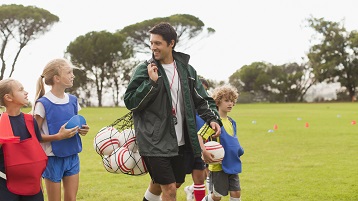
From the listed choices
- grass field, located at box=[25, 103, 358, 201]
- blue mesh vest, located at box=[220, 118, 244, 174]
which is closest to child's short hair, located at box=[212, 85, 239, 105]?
blue mesh vest, located at box=[220, 118, 244, 174]

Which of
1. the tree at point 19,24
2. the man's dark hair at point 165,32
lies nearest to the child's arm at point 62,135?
the man's dark hair at point 165,32

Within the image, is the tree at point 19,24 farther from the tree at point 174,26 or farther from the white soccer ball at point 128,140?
the white soccer ball at point 128,140

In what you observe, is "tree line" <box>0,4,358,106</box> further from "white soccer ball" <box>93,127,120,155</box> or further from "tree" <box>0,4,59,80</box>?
"white soccer ball" <box>93,127,120,155</box>

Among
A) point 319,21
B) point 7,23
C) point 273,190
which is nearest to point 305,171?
point 273,190

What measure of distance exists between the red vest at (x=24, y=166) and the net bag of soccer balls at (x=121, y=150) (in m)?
0.68

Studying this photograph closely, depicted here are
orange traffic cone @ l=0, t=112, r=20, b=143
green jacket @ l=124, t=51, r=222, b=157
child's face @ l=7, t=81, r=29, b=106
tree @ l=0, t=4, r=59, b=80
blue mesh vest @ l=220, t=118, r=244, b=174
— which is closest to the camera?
orange traffic cone @ l=0, t=112, r=20, b=143

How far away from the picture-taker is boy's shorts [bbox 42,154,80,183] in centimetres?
426

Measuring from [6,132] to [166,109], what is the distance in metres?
1.22

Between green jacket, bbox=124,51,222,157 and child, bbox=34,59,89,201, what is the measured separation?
54 cm

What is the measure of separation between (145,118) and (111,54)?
Result: 5274 centimetres

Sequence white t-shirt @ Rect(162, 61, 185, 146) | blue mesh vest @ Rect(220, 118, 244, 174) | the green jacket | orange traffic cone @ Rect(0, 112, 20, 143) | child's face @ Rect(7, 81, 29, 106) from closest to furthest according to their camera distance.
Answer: orange traffic cone @ Rect(0, 112, 20, 143) → child's face @ Rect(7, 81, 29, 106) → the green jacket → white t-shirt @ Rect(162, 61, 185, 146) → blue mesh vest @ Rect(220, 118, 244, 174)

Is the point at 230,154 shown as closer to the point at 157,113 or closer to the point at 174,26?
the point at 157,113

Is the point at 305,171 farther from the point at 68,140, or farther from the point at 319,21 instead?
the point at 319,21

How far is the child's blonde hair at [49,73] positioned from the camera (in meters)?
4.39
